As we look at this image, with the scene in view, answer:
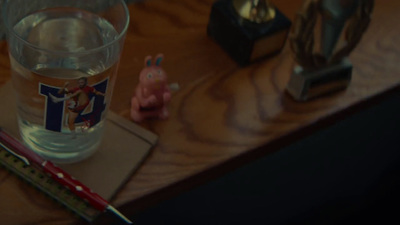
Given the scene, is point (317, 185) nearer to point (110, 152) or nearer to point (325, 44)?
point (325, 44)

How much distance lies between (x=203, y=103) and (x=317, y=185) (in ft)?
1.58

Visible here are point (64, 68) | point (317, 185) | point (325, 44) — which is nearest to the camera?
point (64, 68)

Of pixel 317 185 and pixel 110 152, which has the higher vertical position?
pixel 110 152

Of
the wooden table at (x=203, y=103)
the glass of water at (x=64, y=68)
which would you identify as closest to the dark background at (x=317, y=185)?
the wooden table at (x=203, y=103)

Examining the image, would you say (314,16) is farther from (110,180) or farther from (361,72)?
(110,180)

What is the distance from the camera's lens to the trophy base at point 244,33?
2.38 feet

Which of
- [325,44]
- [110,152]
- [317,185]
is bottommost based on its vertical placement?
[317,185]

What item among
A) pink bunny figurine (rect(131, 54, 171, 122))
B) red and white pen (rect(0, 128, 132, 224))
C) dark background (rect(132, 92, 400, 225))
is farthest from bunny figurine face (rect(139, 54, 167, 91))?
dark background (rect(132, 92, 400, 225))

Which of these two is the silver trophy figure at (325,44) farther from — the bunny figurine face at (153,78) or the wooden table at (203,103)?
the bunny figurine face at (153,78)

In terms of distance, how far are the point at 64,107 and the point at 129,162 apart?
0.10 metres

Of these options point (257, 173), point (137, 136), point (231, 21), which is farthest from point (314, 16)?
point (257, 173)

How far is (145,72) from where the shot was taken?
2.11ft

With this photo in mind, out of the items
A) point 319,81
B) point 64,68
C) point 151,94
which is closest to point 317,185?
point 319,81

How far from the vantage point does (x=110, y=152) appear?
0.63m
